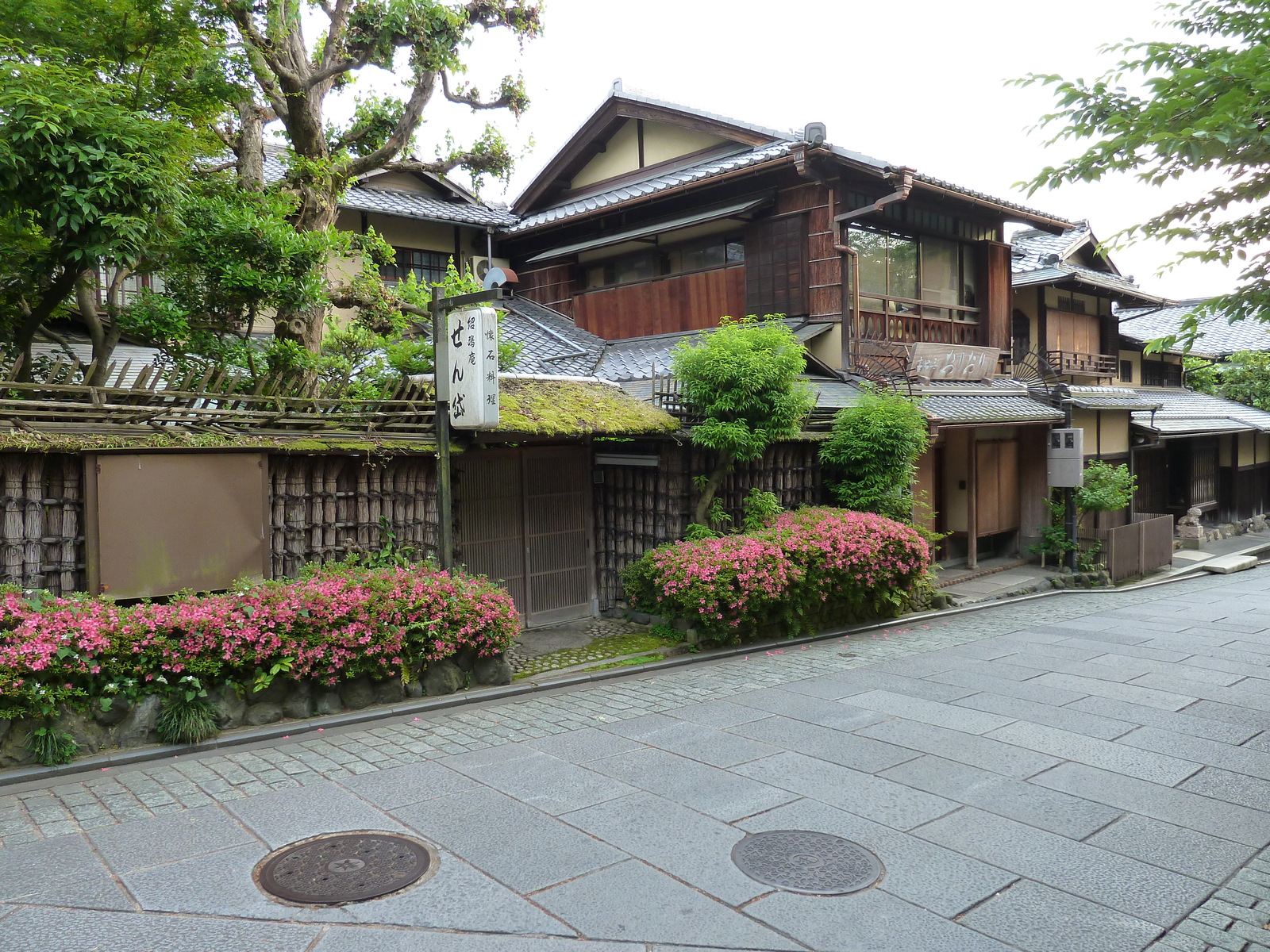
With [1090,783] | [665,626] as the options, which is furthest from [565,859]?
[665,626]

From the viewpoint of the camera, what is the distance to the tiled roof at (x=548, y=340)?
16562 millimetres

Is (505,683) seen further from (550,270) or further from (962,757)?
(550,270)

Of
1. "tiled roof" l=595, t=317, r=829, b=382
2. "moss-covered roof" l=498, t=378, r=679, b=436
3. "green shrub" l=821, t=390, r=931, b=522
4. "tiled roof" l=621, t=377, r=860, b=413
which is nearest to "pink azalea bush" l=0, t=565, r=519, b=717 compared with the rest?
"moss-covered roof" l=498, t=378, r=679, b=436

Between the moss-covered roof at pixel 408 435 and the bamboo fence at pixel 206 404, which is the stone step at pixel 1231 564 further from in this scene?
the bamboo fence at pixel 206 404

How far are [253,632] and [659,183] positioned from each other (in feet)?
43.2

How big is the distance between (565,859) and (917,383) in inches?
503

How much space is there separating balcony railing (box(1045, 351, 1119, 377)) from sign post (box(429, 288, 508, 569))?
16221mm

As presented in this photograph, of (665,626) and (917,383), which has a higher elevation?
(917,383)

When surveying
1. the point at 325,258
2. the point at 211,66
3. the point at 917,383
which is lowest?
the point at 917,383

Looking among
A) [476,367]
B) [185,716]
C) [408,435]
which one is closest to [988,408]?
[476,367]

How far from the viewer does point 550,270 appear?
66.9 feet

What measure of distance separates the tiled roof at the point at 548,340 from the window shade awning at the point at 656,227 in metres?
1.31

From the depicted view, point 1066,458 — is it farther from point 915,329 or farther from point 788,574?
point 788,574

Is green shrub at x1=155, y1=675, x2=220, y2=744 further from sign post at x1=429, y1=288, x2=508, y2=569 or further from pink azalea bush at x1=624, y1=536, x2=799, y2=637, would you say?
pink azalea bush at x1=624, y1=536, x2=799, y2=637
